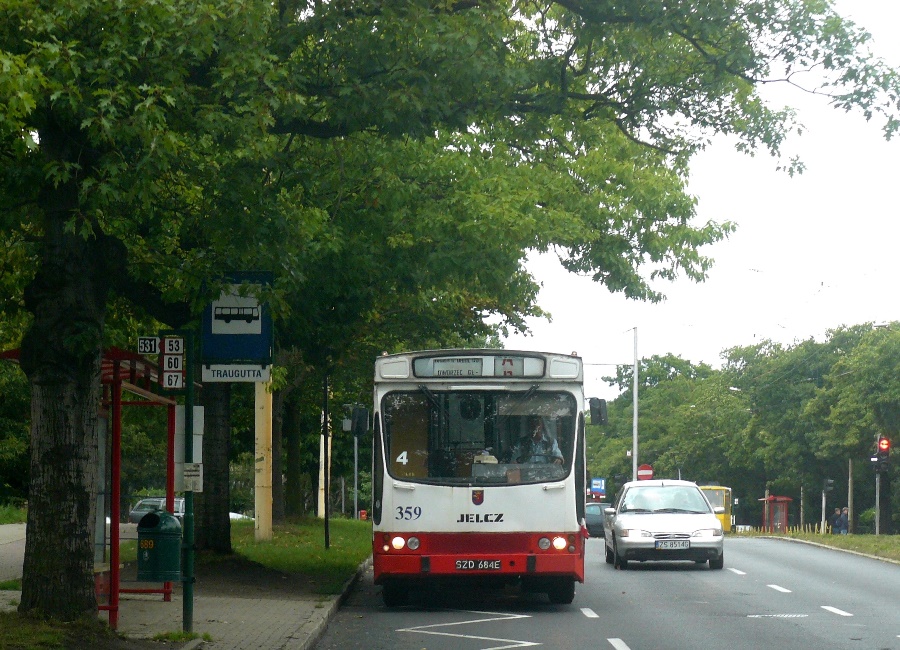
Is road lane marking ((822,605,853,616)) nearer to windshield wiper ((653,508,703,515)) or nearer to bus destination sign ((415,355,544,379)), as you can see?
bus destination sign ((415,355,544,379))

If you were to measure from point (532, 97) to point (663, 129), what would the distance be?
1.43 metres

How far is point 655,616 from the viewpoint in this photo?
1534 centimetres

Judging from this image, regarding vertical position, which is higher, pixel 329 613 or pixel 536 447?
pixel 536 447

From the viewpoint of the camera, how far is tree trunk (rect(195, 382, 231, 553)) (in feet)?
68.6

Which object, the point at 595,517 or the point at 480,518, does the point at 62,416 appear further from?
the point at 595,517

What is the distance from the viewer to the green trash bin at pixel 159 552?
12438 mm

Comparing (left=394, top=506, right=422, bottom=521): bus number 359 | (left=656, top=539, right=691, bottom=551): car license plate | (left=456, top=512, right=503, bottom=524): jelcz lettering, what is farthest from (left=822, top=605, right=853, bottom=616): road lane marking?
(left=656, top=539, right=691, bottom=551): car license plate

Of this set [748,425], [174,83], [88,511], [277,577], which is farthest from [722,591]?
[748,425]

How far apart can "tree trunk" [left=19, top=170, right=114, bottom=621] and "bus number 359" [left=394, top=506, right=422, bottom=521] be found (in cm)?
511

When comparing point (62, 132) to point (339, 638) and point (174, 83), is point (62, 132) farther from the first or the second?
point (339, 638)

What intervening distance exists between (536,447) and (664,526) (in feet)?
28.0

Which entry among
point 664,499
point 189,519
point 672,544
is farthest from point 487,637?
point 664,499

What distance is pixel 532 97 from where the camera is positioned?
12.1 meters

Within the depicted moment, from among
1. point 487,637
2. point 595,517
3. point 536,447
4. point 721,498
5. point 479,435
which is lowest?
point 721,498
